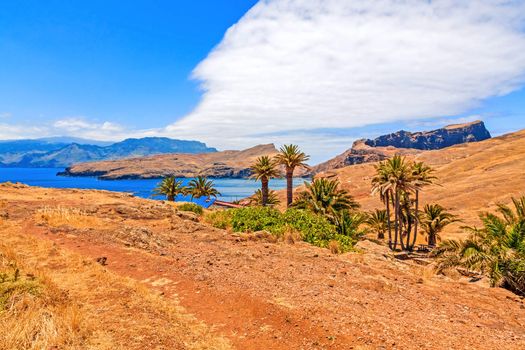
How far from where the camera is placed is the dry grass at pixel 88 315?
6.40 m

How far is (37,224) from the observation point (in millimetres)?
18406

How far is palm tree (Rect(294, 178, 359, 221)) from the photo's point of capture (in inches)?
1298

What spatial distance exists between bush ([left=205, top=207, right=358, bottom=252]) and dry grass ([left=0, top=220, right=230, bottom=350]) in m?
12.4

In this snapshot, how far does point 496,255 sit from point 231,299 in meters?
14.4

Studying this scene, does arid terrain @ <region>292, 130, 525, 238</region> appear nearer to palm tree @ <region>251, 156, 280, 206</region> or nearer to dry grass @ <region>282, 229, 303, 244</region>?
palm tree @ <region>251, 156, 280, 206</region>

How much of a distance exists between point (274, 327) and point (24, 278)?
6.78 metres

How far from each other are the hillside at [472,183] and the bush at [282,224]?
35.5 metres

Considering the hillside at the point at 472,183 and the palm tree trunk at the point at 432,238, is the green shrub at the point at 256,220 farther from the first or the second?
the hillside at the point at 472,183

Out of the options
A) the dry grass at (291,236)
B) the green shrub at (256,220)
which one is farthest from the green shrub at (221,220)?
the dry grass at (291,236)

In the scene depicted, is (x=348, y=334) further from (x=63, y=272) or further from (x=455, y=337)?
(x=63, y=272)

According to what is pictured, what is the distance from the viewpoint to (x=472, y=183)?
295 feet

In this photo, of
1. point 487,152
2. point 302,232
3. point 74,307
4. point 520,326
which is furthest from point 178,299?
point 487,152

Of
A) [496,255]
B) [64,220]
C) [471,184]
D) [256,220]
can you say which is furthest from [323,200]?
[471,184]

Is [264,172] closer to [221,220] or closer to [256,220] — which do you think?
[221,220]
